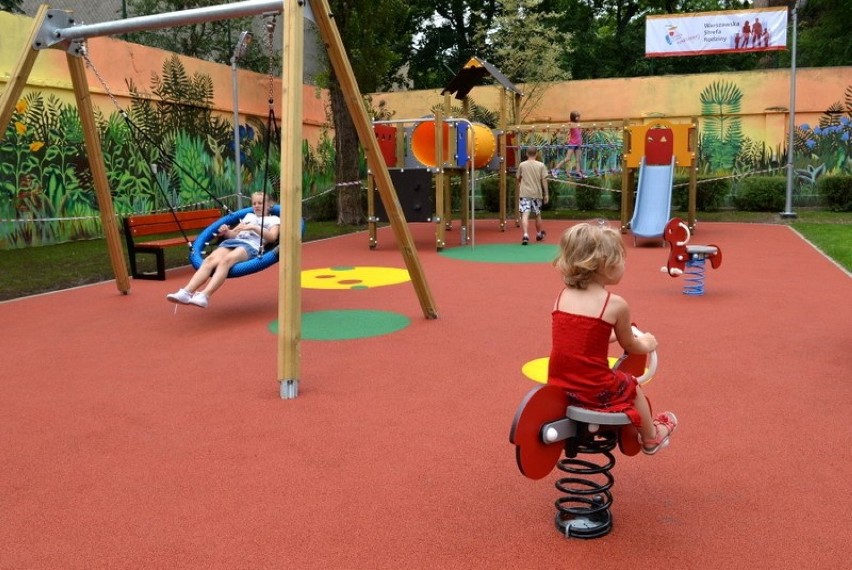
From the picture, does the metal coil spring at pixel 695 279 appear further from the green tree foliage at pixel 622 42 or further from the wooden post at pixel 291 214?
the green tree foliage at pixel 622 42

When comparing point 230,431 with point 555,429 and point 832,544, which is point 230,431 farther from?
point 832,544

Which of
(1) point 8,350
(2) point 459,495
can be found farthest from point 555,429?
(1) point 8,350

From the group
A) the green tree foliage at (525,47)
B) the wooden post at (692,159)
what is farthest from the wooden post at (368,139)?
the green tree foliage at (525,47)

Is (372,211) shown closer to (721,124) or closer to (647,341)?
(647,341)

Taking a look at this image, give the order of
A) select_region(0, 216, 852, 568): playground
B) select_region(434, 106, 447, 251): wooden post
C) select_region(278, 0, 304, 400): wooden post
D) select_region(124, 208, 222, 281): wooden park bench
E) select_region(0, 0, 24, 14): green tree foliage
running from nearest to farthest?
select_region(0, 216, 852, 568): playground
select_region(278, 0, 304, 400): wooden post
select_region(124, 208, 222, 281): wooden park bench
select_region(434, 106, 447, 251): wooden post
select_region(0, 0, 24, 14): green tree foliage

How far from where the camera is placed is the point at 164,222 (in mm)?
9148

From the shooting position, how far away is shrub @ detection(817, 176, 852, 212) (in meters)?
16.7

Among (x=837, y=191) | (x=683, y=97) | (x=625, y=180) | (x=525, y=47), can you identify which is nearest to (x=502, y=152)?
(x=625, y=180)

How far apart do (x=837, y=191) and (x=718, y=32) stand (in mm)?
4789

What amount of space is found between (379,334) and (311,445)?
2364 mm

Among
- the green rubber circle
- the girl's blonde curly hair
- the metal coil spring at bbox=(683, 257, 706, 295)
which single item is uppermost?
the girl's blonde curly hair

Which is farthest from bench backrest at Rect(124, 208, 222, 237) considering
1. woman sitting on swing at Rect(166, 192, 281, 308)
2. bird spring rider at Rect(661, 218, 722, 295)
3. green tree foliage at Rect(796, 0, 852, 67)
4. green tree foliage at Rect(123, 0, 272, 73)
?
green tree foliage at Rect(796, 0, 852, 67)

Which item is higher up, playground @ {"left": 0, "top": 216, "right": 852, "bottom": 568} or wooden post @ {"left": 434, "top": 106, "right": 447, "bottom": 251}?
wooden post @ {"left": 434, "top": 106, "right": 447, "bottom": 251}

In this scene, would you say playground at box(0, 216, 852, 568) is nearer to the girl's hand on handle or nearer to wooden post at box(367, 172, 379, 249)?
Result: the girl's hand on handle
